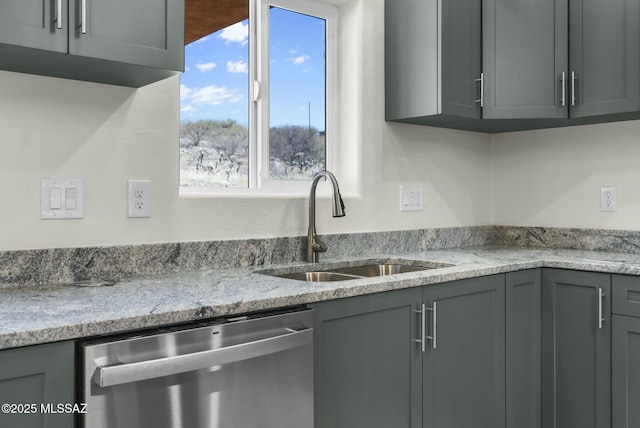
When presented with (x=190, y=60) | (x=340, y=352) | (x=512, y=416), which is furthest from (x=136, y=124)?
(x=512, y=416)

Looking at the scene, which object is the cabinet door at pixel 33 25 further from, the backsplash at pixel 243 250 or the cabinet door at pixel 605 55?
the cabinet door at pixel 605 55

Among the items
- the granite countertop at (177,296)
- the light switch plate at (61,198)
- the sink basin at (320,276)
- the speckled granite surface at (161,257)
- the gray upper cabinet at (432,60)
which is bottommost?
the sink basin at (320,276)

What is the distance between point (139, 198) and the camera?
74.0 inches

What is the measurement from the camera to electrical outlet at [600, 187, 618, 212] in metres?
2.70

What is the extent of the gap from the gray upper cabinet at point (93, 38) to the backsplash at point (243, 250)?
535 mm

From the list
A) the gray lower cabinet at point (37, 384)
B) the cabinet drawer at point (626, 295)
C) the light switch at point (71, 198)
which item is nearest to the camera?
the gray lower cabinet at point (37, 384)

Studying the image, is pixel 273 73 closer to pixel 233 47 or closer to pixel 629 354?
pixel 233 47

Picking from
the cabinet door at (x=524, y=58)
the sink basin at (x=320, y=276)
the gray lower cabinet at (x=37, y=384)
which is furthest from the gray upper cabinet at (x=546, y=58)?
the gray lower cabinet at (x=37, y=384)

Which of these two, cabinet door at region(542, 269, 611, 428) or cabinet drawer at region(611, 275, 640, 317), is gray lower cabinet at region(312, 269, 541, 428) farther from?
cabinet drawer at region(611, 275, 640, 317)

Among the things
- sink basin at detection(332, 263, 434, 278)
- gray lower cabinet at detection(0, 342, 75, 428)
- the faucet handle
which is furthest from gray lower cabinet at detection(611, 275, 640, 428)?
gray lower cabinet at detection(0, 342, 75, 428)

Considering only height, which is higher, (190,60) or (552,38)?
(552,38)

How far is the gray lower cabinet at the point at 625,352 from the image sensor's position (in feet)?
6.83

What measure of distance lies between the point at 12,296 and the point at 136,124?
26.5 inches

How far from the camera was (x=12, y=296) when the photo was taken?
1.47 meters
